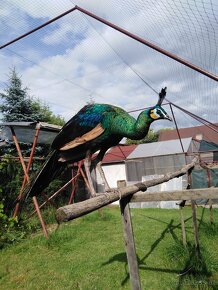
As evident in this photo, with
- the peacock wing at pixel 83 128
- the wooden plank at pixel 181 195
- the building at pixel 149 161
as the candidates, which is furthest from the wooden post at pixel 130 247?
the building at pixel 149 161

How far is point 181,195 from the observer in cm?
262

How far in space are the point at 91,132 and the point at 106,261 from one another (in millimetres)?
3445

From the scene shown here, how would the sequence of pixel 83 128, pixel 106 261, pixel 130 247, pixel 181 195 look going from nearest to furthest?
pixel 181 195 < pixel 130 247 < pixel 83 128 < pixel 106 261

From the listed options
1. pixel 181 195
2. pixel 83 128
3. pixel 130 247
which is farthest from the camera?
pixel 83 128

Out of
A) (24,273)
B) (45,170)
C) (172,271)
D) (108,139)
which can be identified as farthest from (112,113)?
(24,273)

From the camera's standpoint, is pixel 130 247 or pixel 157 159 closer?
pixel 130 247

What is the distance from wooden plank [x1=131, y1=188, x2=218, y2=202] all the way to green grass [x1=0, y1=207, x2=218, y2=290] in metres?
2.05

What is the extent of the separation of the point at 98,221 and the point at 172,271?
499cm

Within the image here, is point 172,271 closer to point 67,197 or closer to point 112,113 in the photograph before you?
point 112,113

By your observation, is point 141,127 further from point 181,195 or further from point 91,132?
point 181,195

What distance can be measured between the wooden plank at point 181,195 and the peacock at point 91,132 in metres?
0.56

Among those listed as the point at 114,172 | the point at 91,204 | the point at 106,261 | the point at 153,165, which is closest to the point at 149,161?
the point at 153,165

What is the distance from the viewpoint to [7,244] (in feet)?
22.0

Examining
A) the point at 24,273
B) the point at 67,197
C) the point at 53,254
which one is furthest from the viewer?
the point at 67,197
